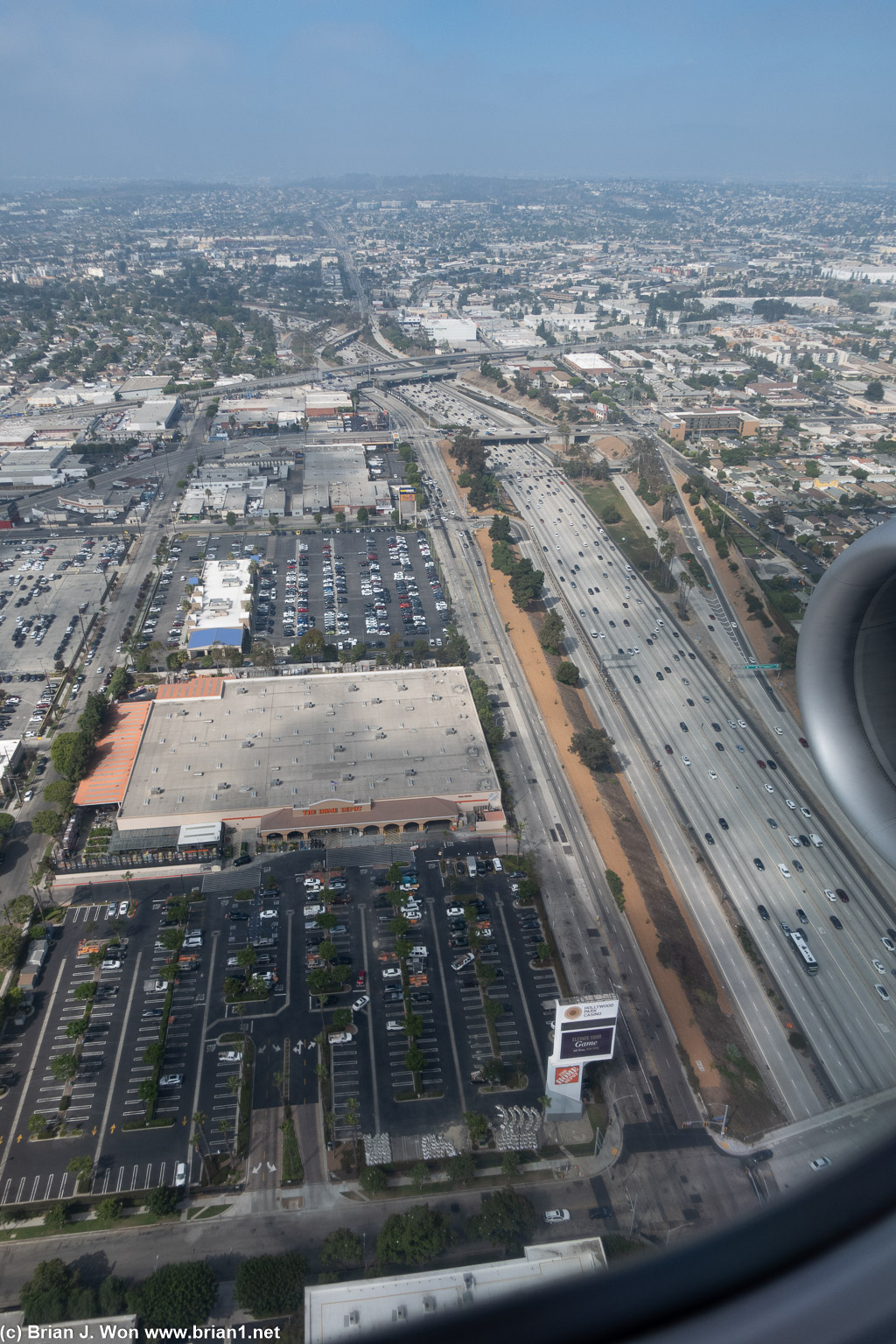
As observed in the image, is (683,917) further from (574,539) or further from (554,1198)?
(574,539)

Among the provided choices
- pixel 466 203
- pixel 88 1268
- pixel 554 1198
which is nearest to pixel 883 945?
pixel 554 1198

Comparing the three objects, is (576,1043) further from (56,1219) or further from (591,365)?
(591,365)

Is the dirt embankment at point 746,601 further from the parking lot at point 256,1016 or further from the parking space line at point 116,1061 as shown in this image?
the parking space line at point 116,1061

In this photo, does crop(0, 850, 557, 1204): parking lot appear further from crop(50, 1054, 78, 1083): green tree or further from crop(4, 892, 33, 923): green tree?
crop(4, 892, 33, 923): green tree

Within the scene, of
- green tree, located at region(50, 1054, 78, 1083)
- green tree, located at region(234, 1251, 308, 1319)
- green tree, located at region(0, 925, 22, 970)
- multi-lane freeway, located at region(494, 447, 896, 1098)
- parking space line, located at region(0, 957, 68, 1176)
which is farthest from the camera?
green tree, located at region(0, 925, 22, 970)

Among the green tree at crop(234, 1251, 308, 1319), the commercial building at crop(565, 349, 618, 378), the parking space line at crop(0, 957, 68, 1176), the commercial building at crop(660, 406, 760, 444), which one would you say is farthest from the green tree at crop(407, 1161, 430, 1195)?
the commercial building at crop(565, 349, 618, 378)

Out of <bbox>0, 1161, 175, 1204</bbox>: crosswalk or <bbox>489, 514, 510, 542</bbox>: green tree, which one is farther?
<bbox>489, 514, 510, 542</bbox>: green tree

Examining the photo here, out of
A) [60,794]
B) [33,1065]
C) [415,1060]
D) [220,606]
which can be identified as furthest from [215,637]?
[415,1060]
